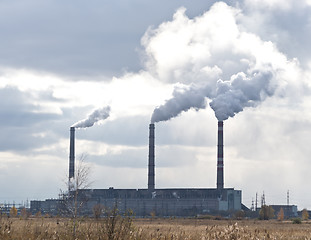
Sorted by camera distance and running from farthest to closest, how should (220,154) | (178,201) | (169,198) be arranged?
(169,198)
(178,201)
(220,154)

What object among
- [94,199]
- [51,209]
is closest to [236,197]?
[94,199]

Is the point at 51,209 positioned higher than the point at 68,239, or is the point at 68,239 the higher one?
the point at 68,239

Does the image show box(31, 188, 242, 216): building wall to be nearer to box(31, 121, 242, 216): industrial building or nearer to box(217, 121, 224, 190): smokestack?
box(31, 121, 242, 216): industrial building

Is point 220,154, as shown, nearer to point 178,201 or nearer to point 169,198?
point 178,201

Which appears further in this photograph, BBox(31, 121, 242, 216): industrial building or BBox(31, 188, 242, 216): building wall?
BBox(31, 188, 242, 216): building wall

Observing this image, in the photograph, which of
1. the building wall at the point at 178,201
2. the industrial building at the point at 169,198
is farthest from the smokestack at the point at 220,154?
the building wall at the point at 178,201

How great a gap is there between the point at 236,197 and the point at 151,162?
2310 cm

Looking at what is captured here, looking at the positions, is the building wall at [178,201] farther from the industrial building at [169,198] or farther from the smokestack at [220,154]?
the smokestack at [220,154]


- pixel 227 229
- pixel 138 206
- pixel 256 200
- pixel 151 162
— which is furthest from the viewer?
pixel 256 200

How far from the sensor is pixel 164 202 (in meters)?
134

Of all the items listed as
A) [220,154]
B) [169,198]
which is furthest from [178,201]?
[220,154]

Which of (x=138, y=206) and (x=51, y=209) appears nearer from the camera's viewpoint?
(x=138, y=206)

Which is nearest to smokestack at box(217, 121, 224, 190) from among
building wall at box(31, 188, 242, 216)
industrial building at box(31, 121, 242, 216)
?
industrial building at box(31, 121, 242, 216)

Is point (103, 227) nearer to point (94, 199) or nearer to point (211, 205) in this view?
point (211, 205)
